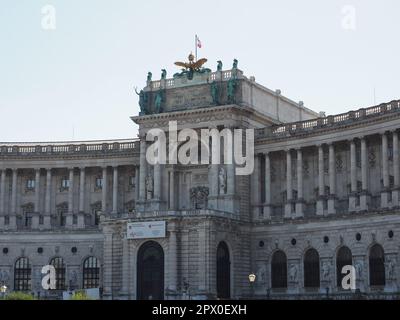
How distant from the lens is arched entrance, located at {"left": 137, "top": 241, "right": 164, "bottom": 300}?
8038 centimetres

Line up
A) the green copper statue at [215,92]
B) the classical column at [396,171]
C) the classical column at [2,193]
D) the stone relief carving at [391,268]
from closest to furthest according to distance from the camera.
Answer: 1. the stone relief carving at [391,268]
2. the classical column at [396,171]
3. the green copper statue at [215,92]
4. the classical column at [2,193]

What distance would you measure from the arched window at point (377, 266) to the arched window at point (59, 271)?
37.0 metres

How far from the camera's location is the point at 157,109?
8888cm

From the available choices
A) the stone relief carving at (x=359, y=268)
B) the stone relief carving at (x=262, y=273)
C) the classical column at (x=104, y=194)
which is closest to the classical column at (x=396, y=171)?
the stone relief carving at (x=359, y=268)

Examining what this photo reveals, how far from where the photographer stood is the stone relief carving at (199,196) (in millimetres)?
86938

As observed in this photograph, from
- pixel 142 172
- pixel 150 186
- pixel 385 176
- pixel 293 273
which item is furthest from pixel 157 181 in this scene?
pixel 385 176

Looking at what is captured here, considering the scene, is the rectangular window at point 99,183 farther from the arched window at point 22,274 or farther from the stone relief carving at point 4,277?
the stone relief carving at point 4,277

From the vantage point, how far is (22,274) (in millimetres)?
94500

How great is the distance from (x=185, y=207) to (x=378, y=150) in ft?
74.3

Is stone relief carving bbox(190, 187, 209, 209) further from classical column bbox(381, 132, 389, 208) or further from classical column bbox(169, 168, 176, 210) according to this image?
classical column bbox(381, 132, 389, 208)

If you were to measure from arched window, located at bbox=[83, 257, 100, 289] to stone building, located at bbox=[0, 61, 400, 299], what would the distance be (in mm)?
124
